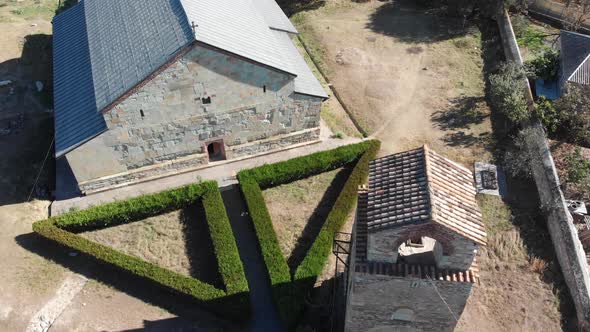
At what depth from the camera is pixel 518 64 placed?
30328 millimetres

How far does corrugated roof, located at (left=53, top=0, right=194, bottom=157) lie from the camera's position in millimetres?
21359

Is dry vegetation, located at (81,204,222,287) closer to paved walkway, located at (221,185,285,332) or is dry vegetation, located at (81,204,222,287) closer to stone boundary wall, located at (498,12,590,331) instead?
paved walkway, located at (221,185,285,332)

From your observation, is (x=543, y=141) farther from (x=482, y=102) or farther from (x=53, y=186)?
(x=53, y=186)

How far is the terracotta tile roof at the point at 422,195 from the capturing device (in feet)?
40.0

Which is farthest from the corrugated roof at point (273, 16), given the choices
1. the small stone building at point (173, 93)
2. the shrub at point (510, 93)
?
the shrub at point (510, 93)

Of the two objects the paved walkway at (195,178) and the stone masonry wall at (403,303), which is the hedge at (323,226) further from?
the stone masonry wall at (403,303)

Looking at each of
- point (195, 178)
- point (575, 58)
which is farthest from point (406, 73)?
point (195, 178)

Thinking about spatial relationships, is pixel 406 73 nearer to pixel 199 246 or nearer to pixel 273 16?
pixel 273 16

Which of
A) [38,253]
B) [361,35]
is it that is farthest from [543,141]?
[38,253]

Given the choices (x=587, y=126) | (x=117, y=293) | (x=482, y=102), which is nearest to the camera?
(x=117, y=293)

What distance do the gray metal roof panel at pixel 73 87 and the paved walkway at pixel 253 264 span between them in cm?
730

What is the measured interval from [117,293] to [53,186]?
8.01m

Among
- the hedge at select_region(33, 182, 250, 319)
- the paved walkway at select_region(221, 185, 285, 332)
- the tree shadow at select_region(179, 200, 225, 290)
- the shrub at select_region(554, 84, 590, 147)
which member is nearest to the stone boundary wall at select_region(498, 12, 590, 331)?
the shrub at select_region(554, 84, 590, 147)

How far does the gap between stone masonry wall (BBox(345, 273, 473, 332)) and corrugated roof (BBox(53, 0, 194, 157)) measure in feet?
43.1
